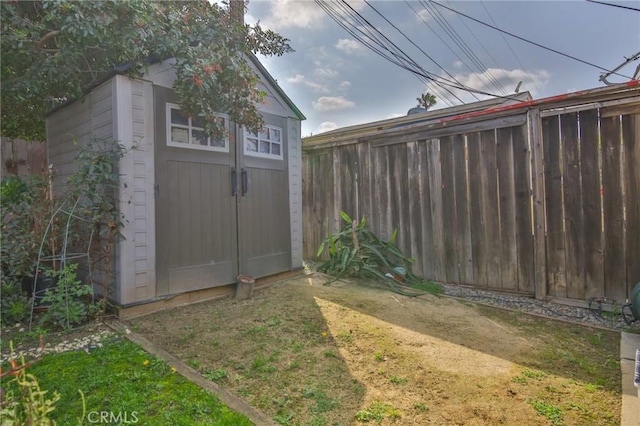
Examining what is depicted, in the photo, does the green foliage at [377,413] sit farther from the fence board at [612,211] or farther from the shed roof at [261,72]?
the shed roof at [261,72]

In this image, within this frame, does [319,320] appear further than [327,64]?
No

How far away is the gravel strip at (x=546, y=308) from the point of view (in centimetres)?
285

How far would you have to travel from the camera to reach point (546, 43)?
6.66 meters

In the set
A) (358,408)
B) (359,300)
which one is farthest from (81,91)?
(358,408)

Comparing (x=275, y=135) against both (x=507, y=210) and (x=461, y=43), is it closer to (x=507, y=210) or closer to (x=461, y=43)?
(x=507, y=210)

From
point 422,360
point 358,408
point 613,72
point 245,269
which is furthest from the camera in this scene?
point 613,72

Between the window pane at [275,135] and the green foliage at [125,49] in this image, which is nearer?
the green foliage at [125,49]

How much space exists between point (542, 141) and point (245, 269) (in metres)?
3.39

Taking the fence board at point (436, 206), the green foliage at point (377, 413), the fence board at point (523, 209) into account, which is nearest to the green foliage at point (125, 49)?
the fence board at point (436, 206)

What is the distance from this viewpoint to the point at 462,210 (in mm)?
3895

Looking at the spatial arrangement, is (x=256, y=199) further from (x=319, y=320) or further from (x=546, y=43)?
(x=546, y=43)

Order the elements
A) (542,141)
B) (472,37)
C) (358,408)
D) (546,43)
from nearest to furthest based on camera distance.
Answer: (358,408)
(542,141)
(546,43)
(472,37)

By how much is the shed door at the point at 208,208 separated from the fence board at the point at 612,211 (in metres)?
3.34

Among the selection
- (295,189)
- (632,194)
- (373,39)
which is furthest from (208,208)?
(373,39)
